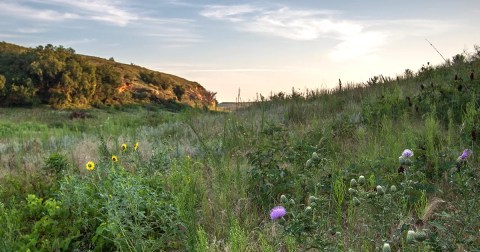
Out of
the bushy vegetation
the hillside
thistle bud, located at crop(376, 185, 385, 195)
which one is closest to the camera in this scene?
thistle bud, located at crop(376, 185, 385, 195)

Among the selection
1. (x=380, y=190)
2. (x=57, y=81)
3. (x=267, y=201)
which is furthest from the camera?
(x=57, y=81)

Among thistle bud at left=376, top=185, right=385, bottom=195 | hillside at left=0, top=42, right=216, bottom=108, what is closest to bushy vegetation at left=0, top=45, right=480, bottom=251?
thistle bud at left=376, top=185, right=385, bottom=195

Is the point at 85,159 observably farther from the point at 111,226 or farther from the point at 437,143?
the point at 437,143

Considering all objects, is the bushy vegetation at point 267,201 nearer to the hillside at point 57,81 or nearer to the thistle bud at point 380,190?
the thistle bud at point 380,190

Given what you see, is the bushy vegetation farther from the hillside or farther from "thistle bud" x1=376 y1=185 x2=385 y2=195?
the hillside

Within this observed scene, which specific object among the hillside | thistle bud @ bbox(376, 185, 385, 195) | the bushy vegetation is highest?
the hillside

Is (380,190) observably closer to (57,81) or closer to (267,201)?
(267,201)

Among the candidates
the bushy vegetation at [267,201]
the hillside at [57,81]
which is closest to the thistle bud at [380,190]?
the bushy vegetation at [267,201]

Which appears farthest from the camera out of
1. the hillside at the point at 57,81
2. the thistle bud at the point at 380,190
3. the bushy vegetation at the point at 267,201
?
the hillside at the point at 57,81

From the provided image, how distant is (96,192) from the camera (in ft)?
13.3

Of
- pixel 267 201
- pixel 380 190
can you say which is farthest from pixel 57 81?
pixel 380 190

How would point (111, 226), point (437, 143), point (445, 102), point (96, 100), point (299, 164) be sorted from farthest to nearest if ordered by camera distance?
point (96, 100), point (445, 102), point (437, 143), point (299, 164), point (111, 226)

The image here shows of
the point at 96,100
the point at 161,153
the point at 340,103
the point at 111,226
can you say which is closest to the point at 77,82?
the point at 96,100

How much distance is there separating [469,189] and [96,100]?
3917 centimetres
